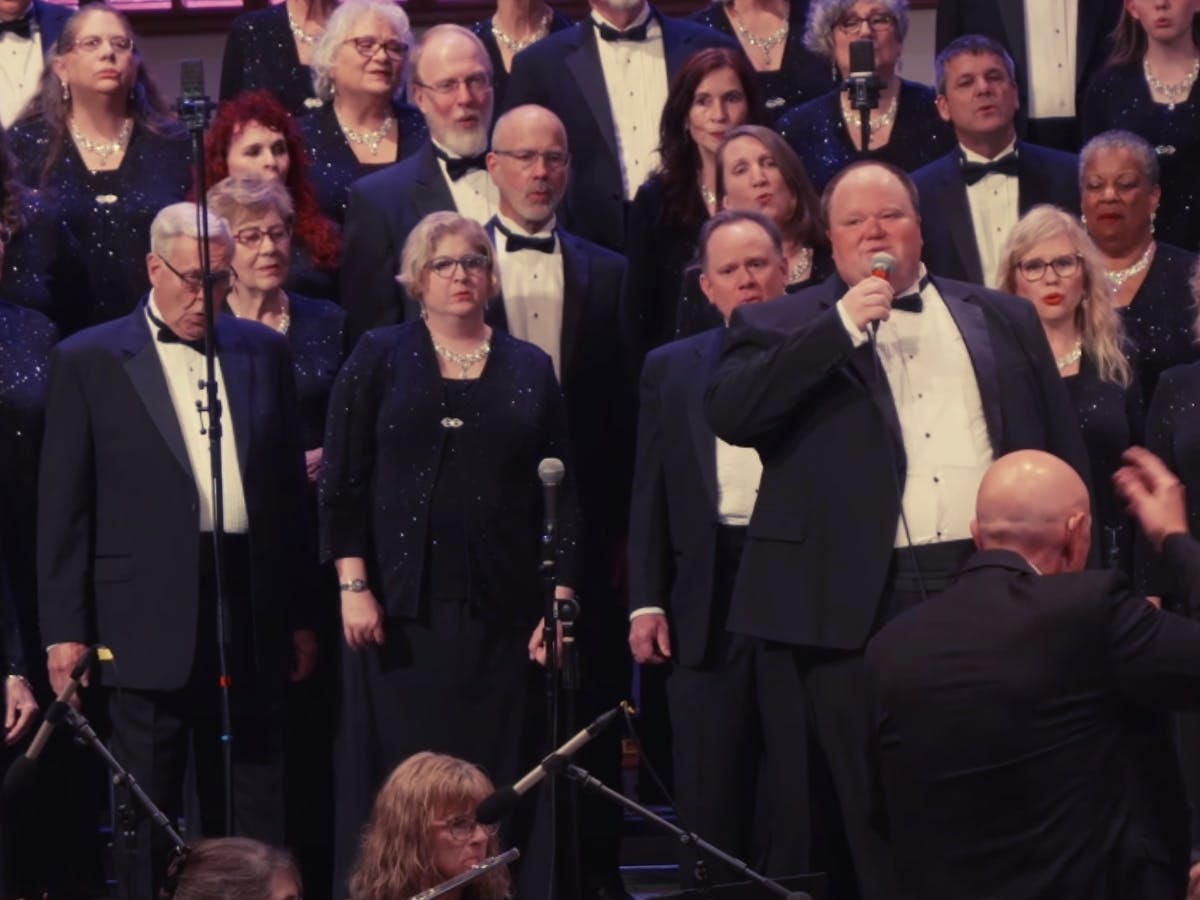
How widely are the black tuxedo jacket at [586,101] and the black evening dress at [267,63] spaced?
676 mm

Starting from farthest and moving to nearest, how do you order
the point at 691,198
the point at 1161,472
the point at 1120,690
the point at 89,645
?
1. the point at 691,198
2. the point at 89,645
3. the point at 1161,472
4. the point at 1120,690

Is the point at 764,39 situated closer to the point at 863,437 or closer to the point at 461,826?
the point at 863,437

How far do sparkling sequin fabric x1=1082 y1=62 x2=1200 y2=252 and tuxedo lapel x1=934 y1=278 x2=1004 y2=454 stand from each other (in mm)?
1838

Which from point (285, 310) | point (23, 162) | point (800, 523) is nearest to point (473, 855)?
point (800, 523)

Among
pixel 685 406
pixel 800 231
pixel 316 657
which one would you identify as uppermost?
pixel 800 231

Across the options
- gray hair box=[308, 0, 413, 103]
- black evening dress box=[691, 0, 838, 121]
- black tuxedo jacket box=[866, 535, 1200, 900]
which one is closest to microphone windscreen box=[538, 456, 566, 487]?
black tuxedo jacket box=[866, 535, 1200, 900]

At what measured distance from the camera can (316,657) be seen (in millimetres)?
5523

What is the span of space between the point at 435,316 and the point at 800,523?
1.30 m

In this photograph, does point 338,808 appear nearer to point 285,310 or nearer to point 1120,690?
point 285,310

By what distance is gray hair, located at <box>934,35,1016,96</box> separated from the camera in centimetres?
611

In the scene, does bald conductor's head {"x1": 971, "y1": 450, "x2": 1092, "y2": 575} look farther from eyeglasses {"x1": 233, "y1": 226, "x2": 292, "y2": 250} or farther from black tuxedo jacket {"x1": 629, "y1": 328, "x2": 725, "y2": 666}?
eyeglasses {"x1": 233, "y1": 226, "x2": 292, "y2": 250}

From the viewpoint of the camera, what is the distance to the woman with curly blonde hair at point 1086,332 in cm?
536

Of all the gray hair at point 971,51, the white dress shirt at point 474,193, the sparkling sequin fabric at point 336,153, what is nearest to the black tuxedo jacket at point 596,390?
the white dress shirt at point 474,193

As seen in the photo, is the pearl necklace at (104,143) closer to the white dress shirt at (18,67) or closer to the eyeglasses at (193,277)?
the white dress shirt at (18,67)
